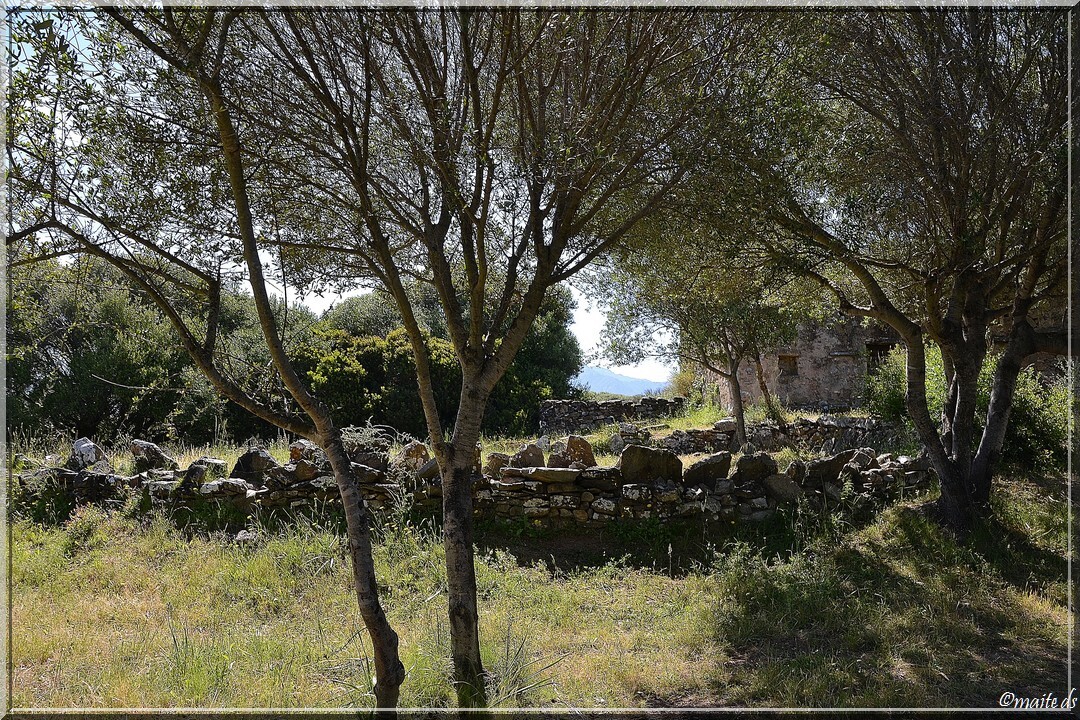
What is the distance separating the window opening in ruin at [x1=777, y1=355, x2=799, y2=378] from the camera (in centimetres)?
1966

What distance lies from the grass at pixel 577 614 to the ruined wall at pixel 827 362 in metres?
10.9

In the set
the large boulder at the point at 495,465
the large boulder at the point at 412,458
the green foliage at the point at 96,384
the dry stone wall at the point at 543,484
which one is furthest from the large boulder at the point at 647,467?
the green foliage at the point at 96,384

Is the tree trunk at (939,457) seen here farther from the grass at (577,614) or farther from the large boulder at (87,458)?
the large boulder at (87,458)

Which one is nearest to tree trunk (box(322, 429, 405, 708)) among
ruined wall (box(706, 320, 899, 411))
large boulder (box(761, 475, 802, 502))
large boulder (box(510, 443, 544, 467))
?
large boulder (box(510, 443, 544, 467))

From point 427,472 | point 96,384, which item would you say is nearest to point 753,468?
point 427,472

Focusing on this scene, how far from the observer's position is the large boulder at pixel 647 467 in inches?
319

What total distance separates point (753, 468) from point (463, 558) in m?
5.22

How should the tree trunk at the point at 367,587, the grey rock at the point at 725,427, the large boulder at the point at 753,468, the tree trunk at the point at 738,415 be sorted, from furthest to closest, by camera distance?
1. the grey rock at the point at 725,427
2. the tree trunk at the point at 738,415
3. the large boulder at the point at 753,468
4. the tree trunk at the point at 367,587

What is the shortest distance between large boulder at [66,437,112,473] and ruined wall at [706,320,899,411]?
15.8m

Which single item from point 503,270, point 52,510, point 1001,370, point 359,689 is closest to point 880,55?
point 1001,370

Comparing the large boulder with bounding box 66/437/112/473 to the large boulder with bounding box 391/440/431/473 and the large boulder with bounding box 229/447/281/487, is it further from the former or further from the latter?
the large boulder with bounding box 391/440/431/473

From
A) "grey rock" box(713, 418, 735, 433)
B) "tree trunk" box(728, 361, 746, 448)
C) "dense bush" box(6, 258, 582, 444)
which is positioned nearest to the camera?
"tree trunk" box(728, 361, 746, 448)

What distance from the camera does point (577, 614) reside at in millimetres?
5707

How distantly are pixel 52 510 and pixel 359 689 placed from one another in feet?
21.3
